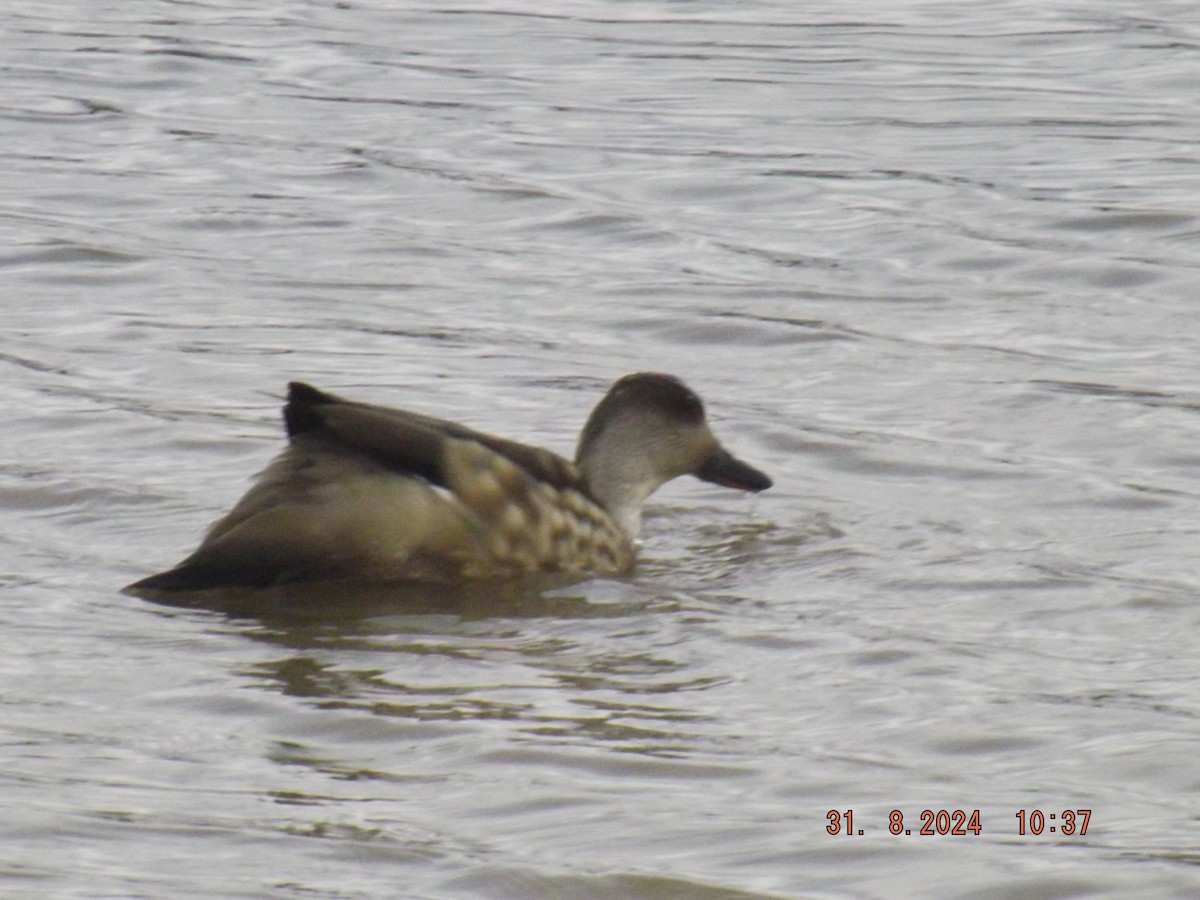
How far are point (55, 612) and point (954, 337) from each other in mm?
4733

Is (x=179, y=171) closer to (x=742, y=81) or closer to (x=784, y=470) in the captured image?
(x=742, y=81)

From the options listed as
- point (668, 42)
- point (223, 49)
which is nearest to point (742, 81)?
point (668, 42)

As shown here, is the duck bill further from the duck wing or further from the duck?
the duck wing

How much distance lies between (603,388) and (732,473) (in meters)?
1.50

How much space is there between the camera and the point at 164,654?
7121mm

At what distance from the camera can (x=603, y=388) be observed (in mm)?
10578

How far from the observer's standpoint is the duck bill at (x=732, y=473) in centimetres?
917

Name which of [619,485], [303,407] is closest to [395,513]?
[303,407]

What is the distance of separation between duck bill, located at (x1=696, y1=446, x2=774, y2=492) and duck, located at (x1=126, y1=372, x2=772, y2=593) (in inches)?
24.0
